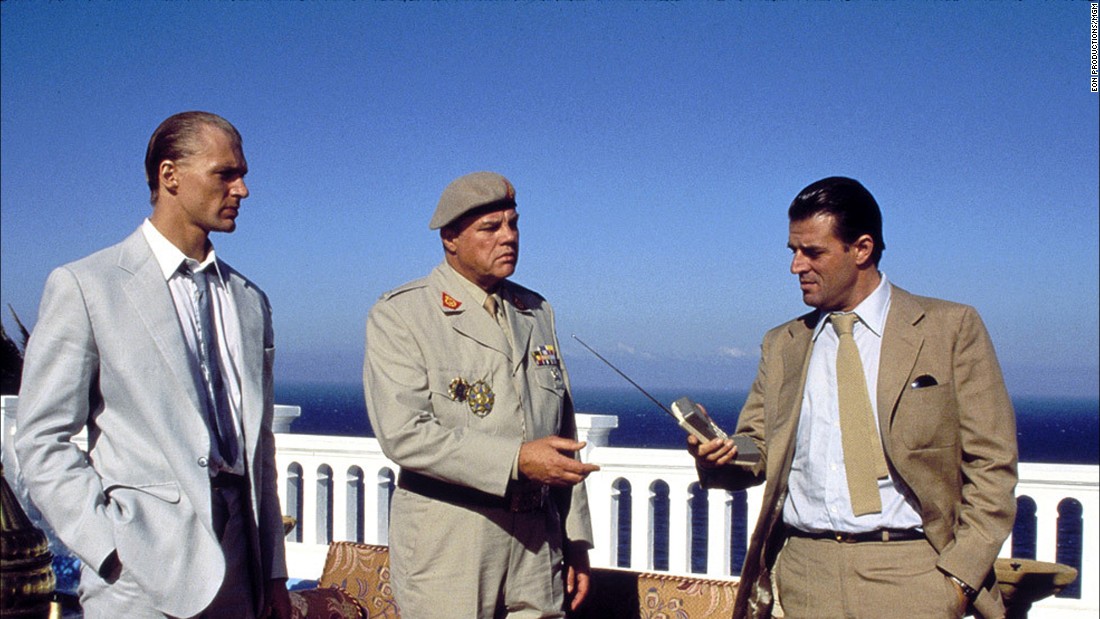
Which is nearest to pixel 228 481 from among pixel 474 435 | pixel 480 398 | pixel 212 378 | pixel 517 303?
pixel 212 378

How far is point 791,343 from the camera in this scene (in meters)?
2.85

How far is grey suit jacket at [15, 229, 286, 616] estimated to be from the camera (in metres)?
2.08

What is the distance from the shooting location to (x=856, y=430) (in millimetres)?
2568

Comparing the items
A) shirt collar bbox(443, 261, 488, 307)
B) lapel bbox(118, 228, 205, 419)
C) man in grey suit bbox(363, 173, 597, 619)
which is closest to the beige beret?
man in grey suit bbox(363, 173, 597, 619)

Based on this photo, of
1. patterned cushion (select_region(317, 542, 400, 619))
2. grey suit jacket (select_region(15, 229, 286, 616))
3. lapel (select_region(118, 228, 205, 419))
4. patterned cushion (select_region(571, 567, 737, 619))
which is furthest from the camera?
patterned cushion (select_region(317, 542, 400, 619))

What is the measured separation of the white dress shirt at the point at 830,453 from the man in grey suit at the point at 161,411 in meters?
1.33

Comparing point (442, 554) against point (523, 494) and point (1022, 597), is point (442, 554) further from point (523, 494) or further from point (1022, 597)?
point (1022, 597)

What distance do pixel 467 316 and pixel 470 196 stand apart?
33 cm

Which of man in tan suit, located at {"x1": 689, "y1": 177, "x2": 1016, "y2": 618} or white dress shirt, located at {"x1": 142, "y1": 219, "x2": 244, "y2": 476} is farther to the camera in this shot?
man in tan suit, located at {"x1": 689, "y1": 177, "x2": 1016, "y2": 618}

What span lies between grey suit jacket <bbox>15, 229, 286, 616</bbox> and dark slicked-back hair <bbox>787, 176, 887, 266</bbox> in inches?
61.6

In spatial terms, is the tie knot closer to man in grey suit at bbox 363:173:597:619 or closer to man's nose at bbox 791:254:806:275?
man's nose at bbox 791:254:806:275

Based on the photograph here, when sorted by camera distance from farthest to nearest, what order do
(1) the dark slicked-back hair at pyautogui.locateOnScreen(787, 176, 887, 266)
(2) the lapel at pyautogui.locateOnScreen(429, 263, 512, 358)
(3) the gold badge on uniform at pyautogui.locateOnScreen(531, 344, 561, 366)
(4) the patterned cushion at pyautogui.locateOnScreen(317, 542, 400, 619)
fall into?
(4) the patterned cushion at pyautogui.locateOnScreen(317, 542, 400, 619)
(3) the gold badge on uniform at pyautogui.locateOnScreen(531, 344, 561, 366)
(2) the lapel at pyautogui.locateOnScreen(429, 263, 512, 358)
(1) the dark slicked-back hair at pyautogui.locateOnScreen(787, 176, 887, 266)

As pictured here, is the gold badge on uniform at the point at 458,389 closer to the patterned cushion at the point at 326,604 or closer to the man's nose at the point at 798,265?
the man's nose at the point at 798,265

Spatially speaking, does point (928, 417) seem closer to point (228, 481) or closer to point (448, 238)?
point (448, 238)
